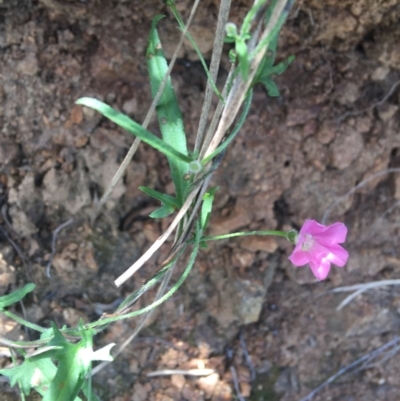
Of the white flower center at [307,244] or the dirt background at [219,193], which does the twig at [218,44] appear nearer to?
the white flower center at [307,244]

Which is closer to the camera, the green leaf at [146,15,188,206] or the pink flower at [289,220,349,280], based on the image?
the green leaf at [146,15,188,206]

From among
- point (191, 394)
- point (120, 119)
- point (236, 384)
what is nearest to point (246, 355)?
point (236, 384)

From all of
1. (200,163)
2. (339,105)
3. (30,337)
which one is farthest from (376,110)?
(30,337)

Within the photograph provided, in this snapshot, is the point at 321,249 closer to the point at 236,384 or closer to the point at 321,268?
the point at 321,268

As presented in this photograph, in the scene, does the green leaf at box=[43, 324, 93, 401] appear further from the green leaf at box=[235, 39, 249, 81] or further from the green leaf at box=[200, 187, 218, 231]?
the green leaf at box=[235, 39, 249, 81]

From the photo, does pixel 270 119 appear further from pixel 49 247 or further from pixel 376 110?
pixel 49 247

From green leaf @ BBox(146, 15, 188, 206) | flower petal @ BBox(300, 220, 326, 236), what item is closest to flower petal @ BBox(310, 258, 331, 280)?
flower petal @ BBox(300, 220, 326, 236)
